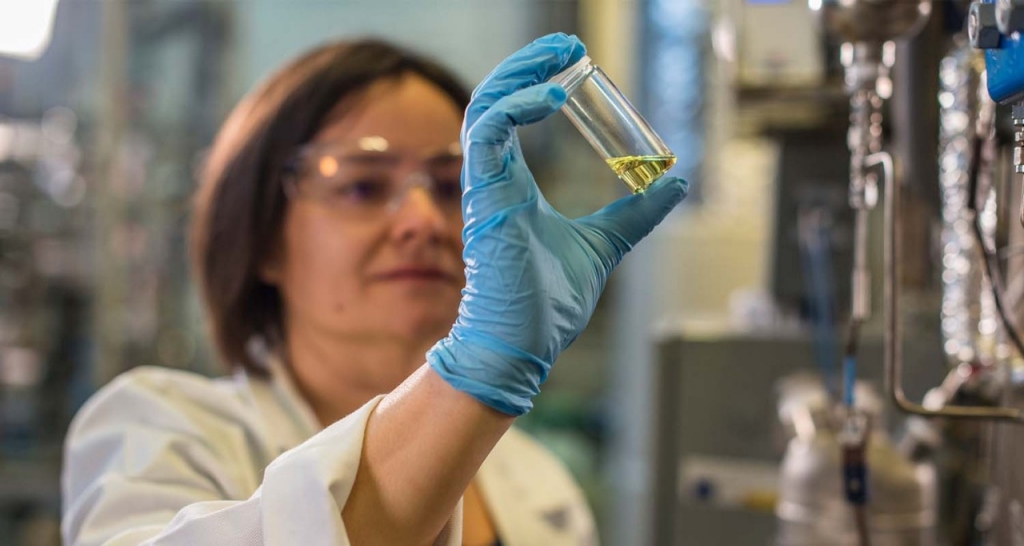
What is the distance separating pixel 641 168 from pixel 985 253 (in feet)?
0.96

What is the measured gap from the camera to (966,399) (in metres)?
0.93

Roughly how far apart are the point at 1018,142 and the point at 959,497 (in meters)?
1.03

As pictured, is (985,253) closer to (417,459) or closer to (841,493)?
(841,493)

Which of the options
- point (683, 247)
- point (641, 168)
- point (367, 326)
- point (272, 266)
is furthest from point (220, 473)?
point (683, 247)

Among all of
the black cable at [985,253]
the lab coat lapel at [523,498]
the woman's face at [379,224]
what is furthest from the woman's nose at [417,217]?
the black cable at [985,253]

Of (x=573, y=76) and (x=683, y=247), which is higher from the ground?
(x=573, y=76)

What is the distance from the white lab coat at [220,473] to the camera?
0.70 metres

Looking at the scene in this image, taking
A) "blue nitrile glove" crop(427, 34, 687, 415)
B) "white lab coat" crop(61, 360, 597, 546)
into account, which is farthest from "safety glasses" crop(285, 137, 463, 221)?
"blue nitrile glove" crop(427, 34, 687, 415)

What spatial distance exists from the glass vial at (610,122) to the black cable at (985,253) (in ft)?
0.89

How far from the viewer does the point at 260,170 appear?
4.21ft

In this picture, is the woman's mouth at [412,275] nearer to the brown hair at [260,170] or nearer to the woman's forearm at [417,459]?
the brown hair at [260,170]

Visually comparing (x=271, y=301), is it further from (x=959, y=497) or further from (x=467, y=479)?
(x=959, y=497)

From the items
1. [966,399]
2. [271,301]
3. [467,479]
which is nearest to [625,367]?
[271,301]

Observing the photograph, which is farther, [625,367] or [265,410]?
[625,367]
